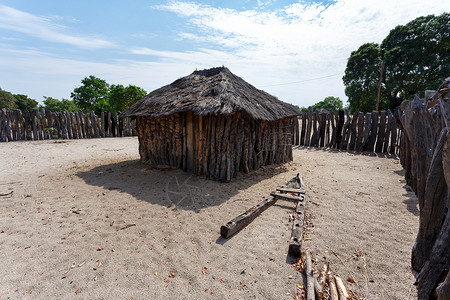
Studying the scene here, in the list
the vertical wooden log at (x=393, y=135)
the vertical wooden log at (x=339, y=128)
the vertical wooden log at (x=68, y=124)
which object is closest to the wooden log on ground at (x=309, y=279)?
the vertical wooden log at (x=393, y=135)

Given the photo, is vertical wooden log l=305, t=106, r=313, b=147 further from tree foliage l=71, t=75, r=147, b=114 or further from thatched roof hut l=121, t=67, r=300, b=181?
tree foliage l=71, t=75, r=147, b=114

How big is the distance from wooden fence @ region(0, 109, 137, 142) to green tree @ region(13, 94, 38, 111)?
27603 millimetres

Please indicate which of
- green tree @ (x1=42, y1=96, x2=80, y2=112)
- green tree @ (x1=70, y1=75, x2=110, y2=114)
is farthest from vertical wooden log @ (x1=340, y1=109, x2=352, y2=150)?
green tree @ (x1=42, y1=96, x2=80, y2=112)

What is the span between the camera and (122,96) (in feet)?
76.3

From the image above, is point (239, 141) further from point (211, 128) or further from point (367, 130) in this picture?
point (367, 130)

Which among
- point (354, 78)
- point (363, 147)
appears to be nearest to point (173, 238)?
point (363, 147)

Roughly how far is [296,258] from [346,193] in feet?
10.1

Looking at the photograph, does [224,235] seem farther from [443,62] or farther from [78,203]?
[443,62]

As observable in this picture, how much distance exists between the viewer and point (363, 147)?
10039mm

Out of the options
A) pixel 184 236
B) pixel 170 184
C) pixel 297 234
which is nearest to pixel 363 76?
pixel 170 184

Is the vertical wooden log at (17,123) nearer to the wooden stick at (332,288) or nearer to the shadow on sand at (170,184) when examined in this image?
the shadow on sand at (170,184)

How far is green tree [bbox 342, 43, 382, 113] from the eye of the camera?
64.8 ft

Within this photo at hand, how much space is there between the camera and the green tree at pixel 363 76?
19.8 m

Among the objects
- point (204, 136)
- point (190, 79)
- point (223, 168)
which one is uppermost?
point (190, 79)
